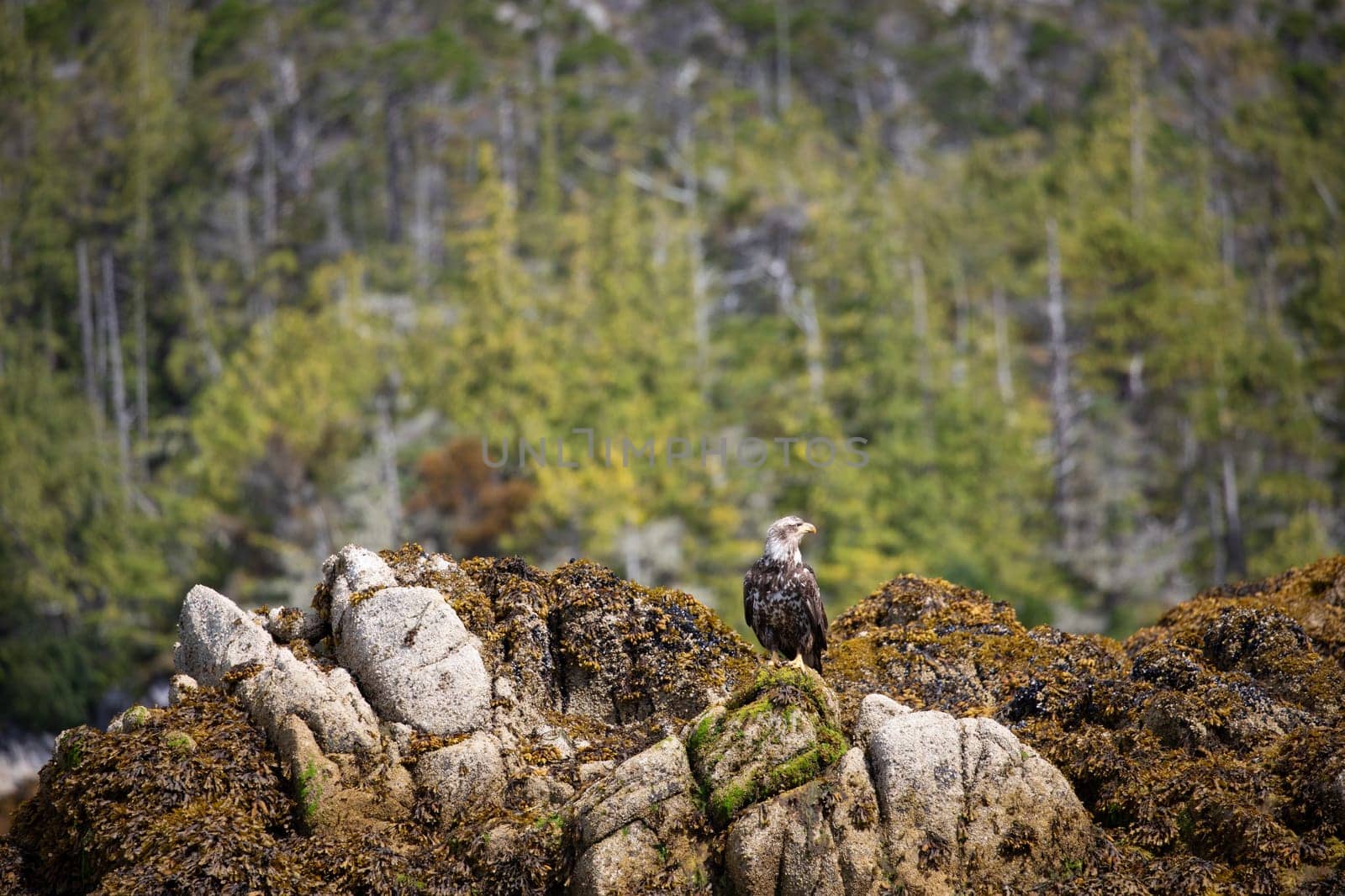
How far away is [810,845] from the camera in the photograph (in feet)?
25.4

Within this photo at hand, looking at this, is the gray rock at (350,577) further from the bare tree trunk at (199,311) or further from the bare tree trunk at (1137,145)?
the bare tree trunk at (199,311)

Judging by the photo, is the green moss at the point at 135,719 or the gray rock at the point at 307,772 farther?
the green moss at the point at 135,719

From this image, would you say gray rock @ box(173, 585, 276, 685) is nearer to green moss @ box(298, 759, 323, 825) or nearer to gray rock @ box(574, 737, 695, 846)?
green moss @ box(298, 759, 323, 825)

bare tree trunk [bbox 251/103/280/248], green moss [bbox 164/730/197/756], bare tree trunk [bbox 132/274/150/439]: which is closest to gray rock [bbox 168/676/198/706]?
green moss [bbox 164/730/197/756]

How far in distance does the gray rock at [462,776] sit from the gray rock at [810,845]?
5.57 feet

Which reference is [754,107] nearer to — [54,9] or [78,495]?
[54,9]

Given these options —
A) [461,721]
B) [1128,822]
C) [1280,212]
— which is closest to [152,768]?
[461,721]

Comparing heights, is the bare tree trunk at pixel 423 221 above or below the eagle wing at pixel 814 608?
above

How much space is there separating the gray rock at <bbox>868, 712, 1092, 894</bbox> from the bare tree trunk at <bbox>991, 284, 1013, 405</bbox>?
47.5m

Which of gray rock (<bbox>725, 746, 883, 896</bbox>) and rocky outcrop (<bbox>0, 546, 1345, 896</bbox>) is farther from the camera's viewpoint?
rocky outcrop (<bbox>0, 546, 1345, 896</bbox>)

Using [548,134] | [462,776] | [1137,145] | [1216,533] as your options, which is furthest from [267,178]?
[462,776]

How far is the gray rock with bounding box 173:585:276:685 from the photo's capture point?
944 cm

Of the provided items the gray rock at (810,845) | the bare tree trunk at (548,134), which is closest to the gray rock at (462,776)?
the gray rock at (810,845)

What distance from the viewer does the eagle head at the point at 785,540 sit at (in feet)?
31.2
